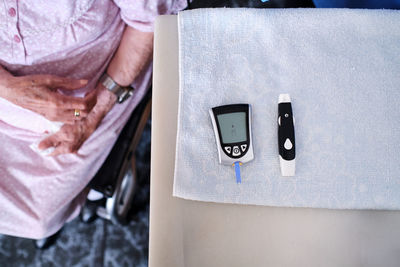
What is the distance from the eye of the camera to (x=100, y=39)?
2.57 feet

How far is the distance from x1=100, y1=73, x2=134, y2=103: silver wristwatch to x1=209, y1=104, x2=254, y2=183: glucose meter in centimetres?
43

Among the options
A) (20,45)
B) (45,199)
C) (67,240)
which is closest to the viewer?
(20,45)

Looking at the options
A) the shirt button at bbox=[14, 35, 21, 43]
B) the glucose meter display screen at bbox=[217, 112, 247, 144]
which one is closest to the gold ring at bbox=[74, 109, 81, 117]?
the shirt button at bbox=[14, 35, 21, 43]

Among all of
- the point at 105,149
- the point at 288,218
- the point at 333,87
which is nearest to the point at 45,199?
the point at 105,149

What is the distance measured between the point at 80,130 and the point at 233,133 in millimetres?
527

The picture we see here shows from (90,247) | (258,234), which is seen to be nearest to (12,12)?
(258,234)

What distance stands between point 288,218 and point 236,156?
141mm

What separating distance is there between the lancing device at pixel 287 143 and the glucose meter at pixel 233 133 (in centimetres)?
5

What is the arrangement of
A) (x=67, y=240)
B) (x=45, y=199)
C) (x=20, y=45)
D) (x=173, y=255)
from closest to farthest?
1. (x=173, y=255)
2. (x=20, y=45)
3. (x=45, y=199)
4. (x=67, y=240)

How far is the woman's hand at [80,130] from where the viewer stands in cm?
85

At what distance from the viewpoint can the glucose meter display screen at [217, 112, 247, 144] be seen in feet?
1.71

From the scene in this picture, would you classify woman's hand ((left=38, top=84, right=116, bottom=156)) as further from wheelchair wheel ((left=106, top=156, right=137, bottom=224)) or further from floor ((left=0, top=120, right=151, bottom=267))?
floor ((left=0, top=120, right=151, bottom=267))

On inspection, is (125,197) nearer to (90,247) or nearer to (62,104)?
(90,247)

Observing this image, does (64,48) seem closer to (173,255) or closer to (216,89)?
(216,89)
